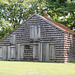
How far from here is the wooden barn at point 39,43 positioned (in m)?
29.8

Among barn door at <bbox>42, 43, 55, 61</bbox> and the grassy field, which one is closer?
the grassy field

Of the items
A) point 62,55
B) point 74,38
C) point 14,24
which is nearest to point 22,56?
point 62,55

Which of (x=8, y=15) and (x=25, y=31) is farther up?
(x=8, y=15)

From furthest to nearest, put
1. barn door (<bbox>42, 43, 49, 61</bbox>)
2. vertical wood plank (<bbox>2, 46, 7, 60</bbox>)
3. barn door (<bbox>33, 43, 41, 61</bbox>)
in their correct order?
vertical wood plank (<bbox>2, 46, 7, 60</bbox>)
barn door (<bbox>33, 43, 41, 61</bbox>)
barn door (<bbox>42, 43, 49, 61</bbox>)

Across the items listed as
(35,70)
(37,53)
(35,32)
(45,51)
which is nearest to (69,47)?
(45,51)

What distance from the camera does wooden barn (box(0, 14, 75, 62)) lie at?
2975 cm

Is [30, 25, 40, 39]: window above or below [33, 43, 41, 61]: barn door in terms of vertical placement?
above

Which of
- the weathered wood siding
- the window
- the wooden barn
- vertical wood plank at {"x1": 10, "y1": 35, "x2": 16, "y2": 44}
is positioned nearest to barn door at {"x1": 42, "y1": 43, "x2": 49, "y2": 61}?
the wooden barn

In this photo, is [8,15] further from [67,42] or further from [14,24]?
[67,42]

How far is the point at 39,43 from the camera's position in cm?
3077

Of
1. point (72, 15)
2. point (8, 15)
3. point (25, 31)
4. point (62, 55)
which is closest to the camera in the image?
point (62, 55)

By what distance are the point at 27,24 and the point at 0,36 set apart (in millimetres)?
16813

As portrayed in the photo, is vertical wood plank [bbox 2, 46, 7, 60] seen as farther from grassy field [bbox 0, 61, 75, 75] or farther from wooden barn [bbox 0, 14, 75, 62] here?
grassy field [bbox 0, 61, 75, 75]

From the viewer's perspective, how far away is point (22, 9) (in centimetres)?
5044
